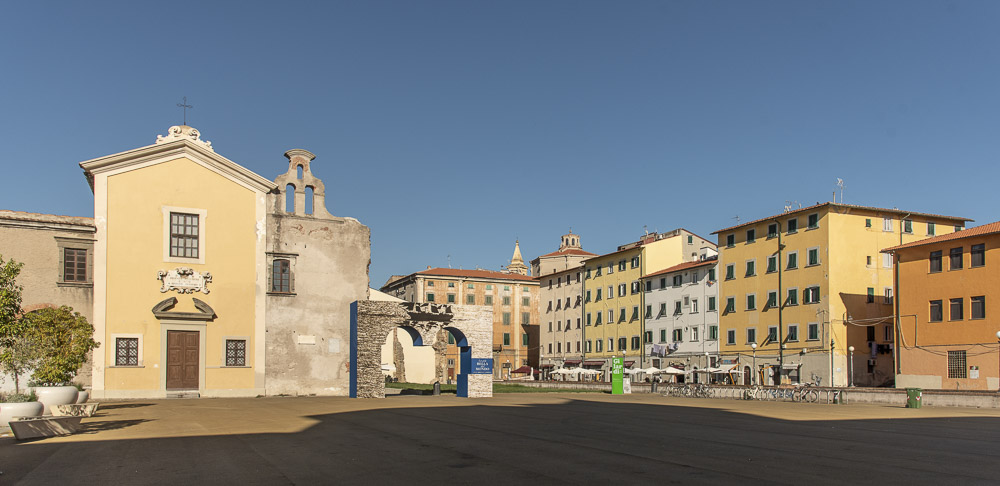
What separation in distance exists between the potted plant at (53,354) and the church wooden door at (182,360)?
13.7 meters

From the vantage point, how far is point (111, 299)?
34.5 m

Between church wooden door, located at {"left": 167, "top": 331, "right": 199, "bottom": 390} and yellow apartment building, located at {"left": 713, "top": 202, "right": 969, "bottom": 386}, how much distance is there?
128ft

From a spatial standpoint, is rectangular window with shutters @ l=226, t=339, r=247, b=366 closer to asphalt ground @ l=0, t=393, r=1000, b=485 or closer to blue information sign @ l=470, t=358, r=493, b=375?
blue information sign @ l=470, t=358, r=493, b=375

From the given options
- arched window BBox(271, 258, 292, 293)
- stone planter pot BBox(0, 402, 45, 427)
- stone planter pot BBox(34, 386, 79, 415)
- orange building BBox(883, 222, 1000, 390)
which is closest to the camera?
stone planter pot BBox(0, 402, 45, 427)

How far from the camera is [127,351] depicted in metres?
34.6

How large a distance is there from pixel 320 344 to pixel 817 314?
36.5 meters

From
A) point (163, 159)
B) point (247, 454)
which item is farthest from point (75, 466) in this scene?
point (163, 159)

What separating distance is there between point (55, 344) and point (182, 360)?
48.9 feet

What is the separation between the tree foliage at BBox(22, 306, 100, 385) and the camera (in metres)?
20.5

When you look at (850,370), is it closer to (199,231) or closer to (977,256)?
(977,256)

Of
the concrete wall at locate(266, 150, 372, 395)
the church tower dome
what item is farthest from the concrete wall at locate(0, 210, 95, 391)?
the church tower dome

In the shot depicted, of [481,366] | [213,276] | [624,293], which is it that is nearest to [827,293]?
[624,293]

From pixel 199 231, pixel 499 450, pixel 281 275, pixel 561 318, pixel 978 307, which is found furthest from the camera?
pixel 561 318

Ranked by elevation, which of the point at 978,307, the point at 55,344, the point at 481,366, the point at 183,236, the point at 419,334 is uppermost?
the point at 183,236
